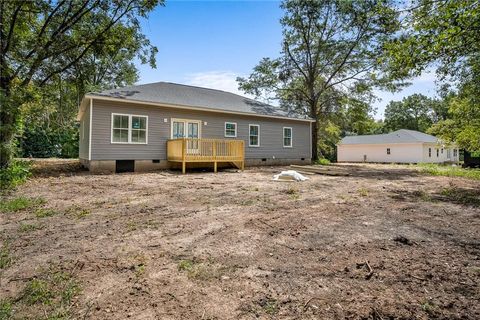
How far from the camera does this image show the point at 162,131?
12.5 meters

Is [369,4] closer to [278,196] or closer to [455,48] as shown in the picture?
[455,48]

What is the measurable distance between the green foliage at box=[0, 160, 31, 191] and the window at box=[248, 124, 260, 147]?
9962mm

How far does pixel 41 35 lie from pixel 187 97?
6.22 metres

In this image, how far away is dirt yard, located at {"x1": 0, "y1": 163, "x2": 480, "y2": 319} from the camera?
6.84 ft

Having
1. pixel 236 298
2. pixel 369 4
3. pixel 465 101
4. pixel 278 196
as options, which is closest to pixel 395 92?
pixel 369 4

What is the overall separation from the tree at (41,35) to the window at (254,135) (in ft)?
20.6

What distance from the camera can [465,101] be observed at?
11.3 metres

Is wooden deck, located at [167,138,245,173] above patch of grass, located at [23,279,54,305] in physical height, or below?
above

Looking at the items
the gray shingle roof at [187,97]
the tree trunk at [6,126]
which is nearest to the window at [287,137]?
the gray shingle roof at [187,97]

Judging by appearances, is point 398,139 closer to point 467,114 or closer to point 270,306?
point 467,114

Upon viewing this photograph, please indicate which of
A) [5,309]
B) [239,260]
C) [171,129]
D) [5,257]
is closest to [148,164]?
[171,129]

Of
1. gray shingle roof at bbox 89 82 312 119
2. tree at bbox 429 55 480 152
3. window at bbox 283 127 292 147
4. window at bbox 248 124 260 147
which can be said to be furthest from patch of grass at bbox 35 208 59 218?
window at bbox 283 127 292 147

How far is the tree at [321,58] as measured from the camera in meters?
18.7

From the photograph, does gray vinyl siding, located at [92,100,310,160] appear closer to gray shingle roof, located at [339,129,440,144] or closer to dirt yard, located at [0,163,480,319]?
dirt yard, located at [0,163,480,319]
